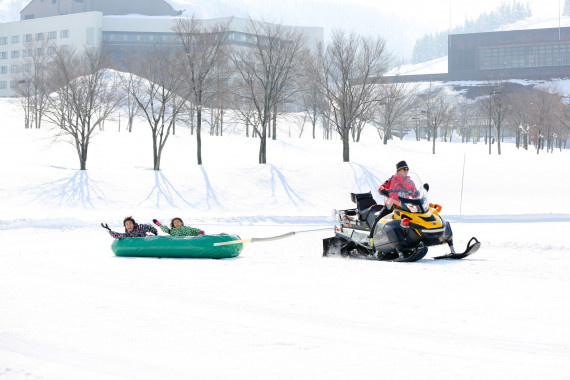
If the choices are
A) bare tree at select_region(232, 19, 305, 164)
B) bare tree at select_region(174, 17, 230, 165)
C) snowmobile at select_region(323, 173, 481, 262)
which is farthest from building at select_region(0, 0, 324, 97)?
snowmobile at select_region(323, 173, 481, 262)

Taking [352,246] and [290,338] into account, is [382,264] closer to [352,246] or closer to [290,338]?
[352,246]

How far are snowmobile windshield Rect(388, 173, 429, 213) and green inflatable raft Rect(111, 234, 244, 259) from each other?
3528 mm

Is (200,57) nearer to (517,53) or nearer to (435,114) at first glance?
(435,114)

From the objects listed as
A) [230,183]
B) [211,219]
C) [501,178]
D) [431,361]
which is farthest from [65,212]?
[431,361]

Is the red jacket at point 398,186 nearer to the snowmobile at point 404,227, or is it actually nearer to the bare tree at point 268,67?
the snowmobile at point 404,227

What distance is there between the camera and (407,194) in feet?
43.8

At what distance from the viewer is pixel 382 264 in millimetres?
13203

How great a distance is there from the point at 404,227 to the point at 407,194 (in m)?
0.69

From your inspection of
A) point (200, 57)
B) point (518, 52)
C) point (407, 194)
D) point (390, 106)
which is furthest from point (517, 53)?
point (407, 194)

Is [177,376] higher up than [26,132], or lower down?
lower down

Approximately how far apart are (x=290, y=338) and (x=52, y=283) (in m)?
5.26

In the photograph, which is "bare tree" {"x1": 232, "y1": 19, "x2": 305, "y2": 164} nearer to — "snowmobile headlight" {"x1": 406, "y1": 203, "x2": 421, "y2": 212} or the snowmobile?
the snowmobile

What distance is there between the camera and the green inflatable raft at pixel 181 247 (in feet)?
47.1

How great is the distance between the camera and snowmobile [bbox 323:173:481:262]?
518 inches
